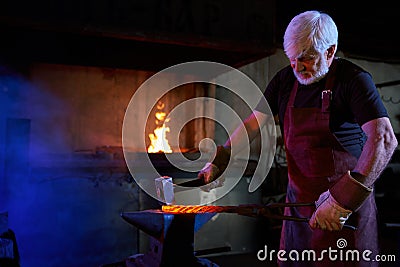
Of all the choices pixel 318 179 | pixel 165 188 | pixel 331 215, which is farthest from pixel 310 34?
pixel 165 188

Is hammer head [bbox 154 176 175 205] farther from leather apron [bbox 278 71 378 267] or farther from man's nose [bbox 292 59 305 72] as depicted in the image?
man's nose [bbox 292 59 305 72]

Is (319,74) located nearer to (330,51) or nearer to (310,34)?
(330,51)

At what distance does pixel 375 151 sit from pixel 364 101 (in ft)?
0.90

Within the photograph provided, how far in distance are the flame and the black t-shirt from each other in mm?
3007

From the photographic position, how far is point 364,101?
221cm

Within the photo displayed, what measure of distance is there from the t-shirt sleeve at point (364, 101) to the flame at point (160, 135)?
11.6ft

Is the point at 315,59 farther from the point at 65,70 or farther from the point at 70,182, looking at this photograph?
the point at 65,70

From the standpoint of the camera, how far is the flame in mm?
5660

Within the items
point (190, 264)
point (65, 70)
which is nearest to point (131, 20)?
point (65, 70)

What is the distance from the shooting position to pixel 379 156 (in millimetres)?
2113

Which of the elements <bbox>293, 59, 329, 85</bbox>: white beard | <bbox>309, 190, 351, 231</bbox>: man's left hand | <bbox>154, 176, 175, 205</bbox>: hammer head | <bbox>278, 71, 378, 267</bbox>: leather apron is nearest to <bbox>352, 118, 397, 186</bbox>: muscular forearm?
<bbox>309, 190, 351, 231</bbox>: man's left hand

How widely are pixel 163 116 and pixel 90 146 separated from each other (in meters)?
1.06

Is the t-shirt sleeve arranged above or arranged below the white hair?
below

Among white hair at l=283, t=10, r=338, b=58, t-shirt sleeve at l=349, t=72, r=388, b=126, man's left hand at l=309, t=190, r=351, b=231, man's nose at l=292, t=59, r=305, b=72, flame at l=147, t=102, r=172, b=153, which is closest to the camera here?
man's left hand at l=309, t=190, r=351, b=231
